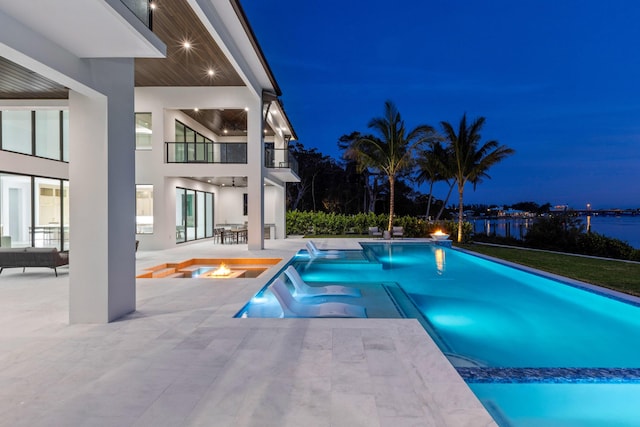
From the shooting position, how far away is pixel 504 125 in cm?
6931

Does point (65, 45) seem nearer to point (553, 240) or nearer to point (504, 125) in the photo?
point (553, 240)

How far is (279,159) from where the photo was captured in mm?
17875

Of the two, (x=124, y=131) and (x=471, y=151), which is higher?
(x=471, y=151)

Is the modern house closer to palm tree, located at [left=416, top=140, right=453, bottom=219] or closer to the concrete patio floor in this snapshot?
the concrete patio floor

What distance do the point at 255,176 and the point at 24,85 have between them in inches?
322

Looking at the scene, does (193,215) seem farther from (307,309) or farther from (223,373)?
(223,373)

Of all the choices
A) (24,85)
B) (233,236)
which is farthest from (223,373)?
(233,236)

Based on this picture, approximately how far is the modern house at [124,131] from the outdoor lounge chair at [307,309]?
213 centimetres

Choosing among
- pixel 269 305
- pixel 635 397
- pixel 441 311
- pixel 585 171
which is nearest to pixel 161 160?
pixel 269 305

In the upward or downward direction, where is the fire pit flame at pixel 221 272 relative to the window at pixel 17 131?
downward

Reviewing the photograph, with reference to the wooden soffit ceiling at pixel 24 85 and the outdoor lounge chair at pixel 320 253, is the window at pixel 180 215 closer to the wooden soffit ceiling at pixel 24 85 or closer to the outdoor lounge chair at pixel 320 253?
the outdoor lounge chair at pixel 320 253

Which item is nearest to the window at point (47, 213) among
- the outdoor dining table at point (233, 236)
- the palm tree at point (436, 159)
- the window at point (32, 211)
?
the window at point (32, 211)

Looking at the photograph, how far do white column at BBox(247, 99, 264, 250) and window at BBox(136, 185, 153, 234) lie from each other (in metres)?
4.15

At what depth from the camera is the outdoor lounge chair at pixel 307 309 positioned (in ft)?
17.7
